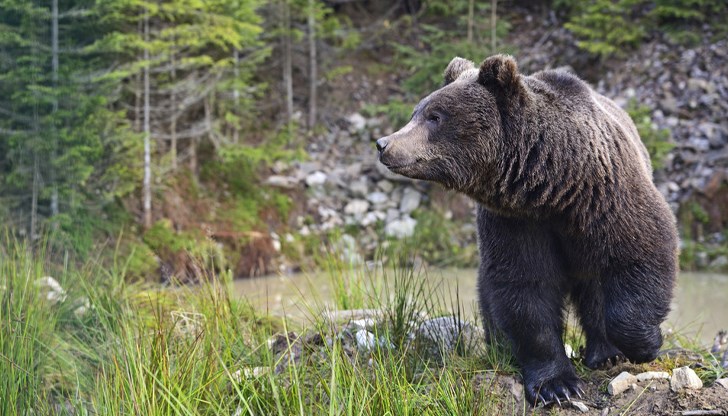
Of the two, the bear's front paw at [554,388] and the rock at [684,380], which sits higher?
the rock at [684,380]

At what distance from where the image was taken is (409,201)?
47.9 ft

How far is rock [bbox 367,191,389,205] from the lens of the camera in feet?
48.3

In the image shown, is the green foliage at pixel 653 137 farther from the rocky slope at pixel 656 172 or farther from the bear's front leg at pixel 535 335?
the bear's front leg at pixel 535 335

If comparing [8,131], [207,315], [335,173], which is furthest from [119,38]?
[335,173]

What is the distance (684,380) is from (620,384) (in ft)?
1.03

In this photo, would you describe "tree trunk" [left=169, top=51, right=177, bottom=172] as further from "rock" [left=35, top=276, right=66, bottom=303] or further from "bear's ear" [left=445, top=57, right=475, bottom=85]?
"bear's ear" [left=445, top=57, right=475, bottom=85]

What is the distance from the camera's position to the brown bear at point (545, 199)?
12.0 ft

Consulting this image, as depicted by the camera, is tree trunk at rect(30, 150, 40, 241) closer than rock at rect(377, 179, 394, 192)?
Yes

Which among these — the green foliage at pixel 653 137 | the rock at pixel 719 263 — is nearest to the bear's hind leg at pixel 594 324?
the rock at pixel 719 263

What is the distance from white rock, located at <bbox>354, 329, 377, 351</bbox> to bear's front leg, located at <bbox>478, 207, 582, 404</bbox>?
0.68m

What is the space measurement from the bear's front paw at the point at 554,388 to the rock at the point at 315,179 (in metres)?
11.3

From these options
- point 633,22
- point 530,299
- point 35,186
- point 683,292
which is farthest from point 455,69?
point 633,22

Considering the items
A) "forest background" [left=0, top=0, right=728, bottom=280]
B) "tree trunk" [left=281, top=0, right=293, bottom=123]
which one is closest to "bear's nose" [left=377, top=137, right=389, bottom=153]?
"forest background" [left=0, top=0, right=728, bottom=280]

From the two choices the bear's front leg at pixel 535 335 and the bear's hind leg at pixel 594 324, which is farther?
the bear's hind leg at pixel 594 324
